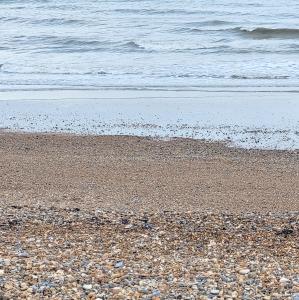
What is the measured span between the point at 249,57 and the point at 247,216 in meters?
15.3

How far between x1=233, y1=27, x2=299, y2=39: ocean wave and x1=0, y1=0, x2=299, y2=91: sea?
39mm

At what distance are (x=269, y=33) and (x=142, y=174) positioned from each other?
1935 centimetres

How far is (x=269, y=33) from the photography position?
28422 millimetres

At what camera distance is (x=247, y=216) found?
780 cm

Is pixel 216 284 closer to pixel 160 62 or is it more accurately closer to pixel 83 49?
pixel 160 62

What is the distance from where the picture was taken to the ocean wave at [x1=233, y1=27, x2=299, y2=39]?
2773 cm

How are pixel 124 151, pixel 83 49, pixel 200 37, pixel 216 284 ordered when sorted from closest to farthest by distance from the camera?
pixel 216 284
pixel 124 151
pixel 83 49
pixel 200 37

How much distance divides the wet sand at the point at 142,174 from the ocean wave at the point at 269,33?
1640 centimetres

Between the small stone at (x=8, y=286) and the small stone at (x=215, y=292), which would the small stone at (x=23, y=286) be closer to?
the small stone at (x=8, y=286)

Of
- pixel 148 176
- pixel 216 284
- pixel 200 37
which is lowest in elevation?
pixel 200 37

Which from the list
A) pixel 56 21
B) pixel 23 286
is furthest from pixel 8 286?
pixel 56 21

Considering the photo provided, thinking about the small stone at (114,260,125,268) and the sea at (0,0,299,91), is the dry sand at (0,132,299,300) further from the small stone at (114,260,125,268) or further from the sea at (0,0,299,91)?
the sea at (0,0,299,91)

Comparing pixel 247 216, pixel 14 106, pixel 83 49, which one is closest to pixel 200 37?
pixel 83 49

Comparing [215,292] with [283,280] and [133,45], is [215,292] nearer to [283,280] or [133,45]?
[283,280]
